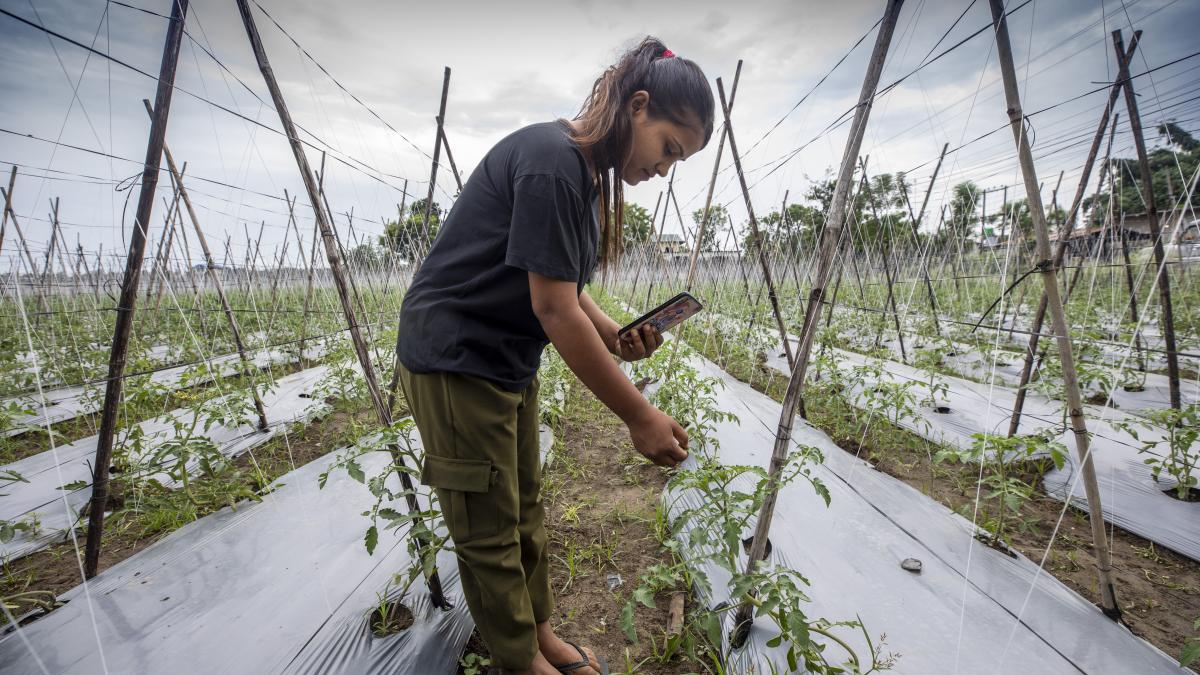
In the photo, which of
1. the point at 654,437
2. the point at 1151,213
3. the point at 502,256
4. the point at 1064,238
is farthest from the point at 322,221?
the point at 1151,213

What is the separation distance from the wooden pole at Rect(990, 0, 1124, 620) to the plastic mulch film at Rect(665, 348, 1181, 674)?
7.1 inches

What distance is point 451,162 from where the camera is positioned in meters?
4.80

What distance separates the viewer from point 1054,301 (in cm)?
136

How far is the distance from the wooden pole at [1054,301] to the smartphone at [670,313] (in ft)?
3.53

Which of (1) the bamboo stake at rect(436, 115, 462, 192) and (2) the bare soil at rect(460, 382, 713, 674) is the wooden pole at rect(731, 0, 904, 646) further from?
(1) the bamboo stake at rect(436, 115, 462, 192)

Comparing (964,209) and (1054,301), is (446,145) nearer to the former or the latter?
(1054,301)

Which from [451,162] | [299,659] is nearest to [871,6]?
[299,659]

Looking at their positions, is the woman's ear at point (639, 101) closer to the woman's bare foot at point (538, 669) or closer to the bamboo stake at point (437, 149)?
the woman's bare foot at point (538, 669)

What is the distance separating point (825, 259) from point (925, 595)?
4.09 ft

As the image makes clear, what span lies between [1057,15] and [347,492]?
378 centimetres

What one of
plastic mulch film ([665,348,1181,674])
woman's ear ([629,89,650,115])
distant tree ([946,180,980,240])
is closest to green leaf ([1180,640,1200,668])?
plastic mulch film ([665,348,1181,674])

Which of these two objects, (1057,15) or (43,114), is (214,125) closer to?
(43,114)

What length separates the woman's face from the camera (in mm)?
968

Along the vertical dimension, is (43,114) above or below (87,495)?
above
